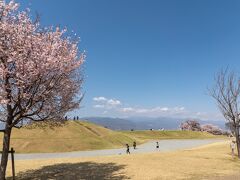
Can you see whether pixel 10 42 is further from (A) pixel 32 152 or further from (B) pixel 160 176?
(A) pixel 32 152

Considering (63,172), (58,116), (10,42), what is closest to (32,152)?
(63,172)

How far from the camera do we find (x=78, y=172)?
31.2 m

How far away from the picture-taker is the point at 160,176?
27.8 meters

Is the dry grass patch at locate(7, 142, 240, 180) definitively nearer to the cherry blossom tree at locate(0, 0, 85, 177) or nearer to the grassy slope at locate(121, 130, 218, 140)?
the cherry blossom tree at locate(0, 0, 85, 177)

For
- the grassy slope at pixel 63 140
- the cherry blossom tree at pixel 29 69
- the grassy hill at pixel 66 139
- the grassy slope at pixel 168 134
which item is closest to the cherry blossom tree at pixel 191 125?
the grassy slope at pixel 168 134

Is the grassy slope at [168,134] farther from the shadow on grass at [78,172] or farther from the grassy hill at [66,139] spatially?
the shadow on grass at [78,172]

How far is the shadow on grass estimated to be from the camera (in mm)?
28748

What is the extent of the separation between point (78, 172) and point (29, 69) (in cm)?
1225

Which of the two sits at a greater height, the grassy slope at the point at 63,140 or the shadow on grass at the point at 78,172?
the grassy slope at the point at 63,140

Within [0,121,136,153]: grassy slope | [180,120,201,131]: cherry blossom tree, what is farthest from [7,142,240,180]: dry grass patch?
[180,120,201,131]: cherry blossom tree

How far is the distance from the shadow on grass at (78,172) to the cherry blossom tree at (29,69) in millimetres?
5395

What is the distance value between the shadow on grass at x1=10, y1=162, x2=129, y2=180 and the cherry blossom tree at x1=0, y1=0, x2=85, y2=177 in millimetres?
5395

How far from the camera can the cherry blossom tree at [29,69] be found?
23797 millimetres

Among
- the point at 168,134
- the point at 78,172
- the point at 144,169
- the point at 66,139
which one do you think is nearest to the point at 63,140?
the point at 66,139
